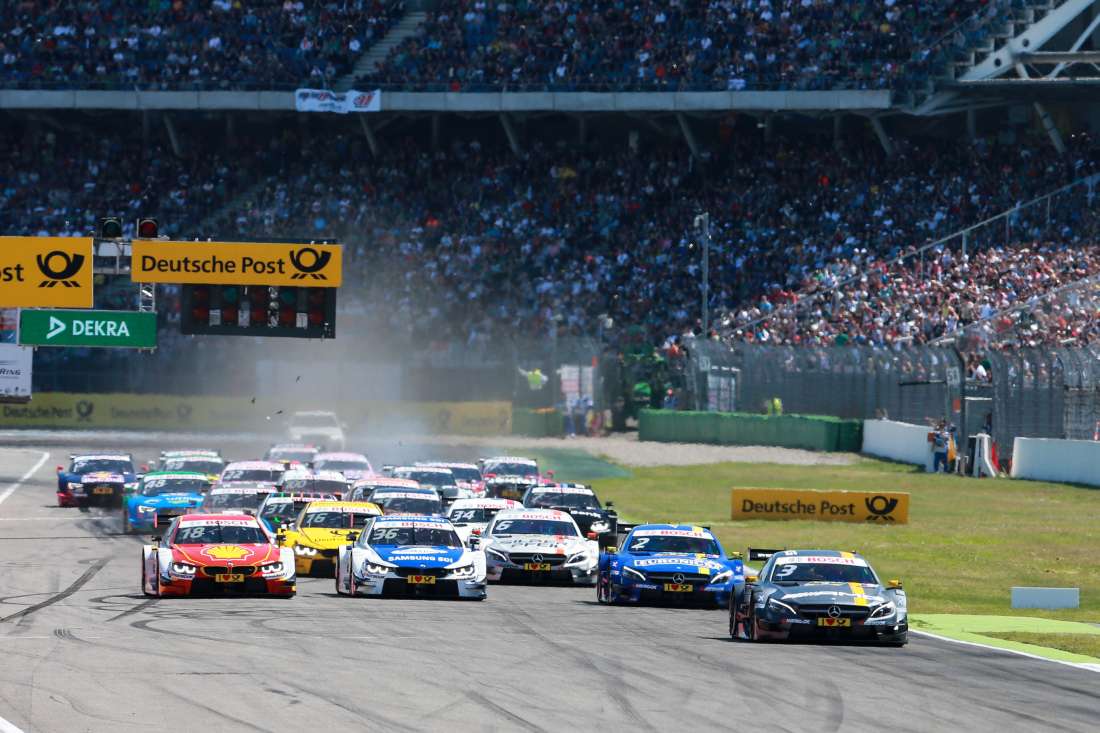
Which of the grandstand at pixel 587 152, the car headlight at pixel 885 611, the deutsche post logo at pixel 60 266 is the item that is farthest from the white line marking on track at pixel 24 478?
the car headlight at pixel 885 611

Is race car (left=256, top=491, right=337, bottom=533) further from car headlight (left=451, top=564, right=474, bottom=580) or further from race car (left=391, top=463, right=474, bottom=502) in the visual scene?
race car (left=391, top=463, right=474, bottom=502)

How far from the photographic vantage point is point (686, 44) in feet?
222

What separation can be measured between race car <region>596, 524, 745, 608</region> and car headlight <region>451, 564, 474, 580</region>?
172 cm

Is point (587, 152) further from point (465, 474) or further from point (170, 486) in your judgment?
point (170, 486)

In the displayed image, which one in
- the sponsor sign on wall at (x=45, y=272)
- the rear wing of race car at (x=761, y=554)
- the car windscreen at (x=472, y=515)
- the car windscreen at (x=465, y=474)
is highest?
the sponsor sign on wall at (x=45, y=272)

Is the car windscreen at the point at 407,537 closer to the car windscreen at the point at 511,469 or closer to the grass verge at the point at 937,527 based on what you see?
the grass verge at the point at 937,527

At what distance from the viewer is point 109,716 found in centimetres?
1337

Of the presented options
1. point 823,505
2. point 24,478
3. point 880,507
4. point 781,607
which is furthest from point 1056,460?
point 781,607

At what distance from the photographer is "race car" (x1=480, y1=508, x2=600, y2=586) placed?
2750 cm

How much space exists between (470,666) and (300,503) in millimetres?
14972

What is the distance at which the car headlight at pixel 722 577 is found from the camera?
24.2 meters

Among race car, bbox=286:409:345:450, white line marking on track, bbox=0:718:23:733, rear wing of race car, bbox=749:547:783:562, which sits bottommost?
white line marking on track, bbox=0:718:23:733

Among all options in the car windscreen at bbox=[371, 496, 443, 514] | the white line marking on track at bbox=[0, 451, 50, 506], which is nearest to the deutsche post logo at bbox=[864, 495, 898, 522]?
the car windscreen at bbox=[371, 496, 443, 514]

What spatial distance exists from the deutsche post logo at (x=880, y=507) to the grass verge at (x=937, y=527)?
617 mm
